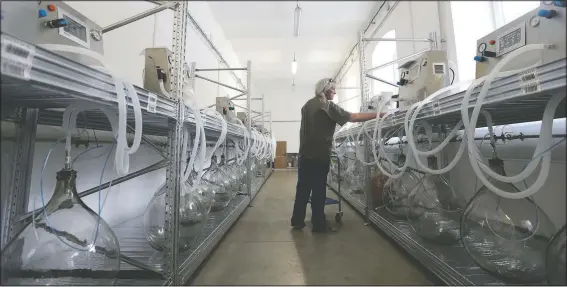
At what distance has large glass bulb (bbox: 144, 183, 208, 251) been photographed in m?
1.25

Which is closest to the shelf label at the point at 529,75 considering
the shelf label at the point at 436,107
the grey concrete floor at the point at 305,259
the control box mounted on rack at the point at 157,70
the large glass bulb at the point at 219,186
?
the shelf label at the point at 436,107

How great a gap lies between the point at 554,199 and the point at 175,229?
1.10 meters

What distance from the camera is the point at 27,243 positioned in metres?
0.75

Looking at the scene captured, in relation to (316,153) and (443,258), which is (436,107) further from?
(316,153)

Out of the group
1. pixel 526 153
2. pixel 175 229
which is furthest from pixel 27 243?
pixel 526 153

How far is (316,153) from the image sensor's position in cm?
184

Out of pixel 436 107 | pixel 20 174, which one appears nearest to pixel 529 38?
pixel 436 107

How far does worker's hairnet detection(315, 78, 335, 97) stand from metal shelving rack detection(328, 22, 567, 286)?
381mm

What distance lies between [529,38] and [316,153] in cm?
124

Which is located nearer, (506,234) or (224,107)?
(506,234)

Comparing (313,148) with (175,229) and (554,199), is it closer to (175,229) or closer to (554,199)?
(175,229)

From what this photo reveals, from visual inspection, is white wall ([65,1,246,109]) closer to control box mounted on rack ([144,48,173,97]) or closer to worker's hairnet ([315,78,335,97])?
control box mounted on rack ([144,48,173,97])

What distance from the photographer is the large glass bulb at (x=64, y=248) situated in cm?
75

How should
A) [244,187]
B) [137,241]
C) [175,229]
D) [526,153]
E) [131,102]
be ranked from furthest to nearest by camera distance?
[244,187]
[137,241]
[526,153]
[175,229]
[131,102]
